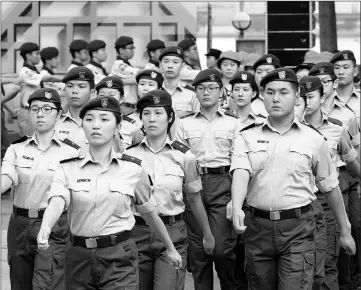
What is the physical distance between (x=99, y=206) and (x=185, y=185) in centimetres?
166

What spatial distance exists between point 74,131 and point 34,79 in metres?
4.41

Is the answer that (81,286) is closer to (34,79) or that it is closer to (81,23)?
(34,79)

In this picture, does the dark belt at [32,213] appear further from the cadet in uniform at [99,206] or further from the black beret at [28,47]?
the black beret at [28,47]

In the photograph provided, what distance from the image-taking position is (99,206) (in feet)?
24.4

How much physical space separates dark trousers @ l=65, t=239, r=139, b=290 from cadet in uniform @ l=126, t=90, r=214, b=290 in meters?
1.00

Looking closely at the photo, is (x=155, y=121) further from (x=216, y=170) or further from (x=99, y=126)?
(x=216, y=170)

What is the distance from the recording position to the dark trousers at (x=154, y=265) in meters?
8.48

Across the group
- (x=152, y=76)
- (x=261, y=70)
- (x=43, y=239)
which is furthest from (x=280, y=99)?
(x=261, y=70)

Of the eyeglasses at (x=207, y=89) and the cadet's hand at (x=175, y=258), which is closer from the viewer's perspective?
the cadet's hand at (x=175, y=258)

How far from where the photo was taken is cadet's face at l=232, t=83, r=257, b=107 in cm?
1149

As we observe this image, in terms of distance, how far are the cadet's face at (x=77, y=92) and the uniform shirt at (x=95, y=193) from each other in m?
3.21

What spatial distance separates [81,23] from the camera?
17141 mm

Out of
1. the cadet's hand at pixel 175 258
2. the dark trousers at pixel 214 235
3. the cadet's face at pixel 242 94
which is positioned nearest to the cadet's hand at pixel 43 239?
the cadet's hand at pixel 175 258

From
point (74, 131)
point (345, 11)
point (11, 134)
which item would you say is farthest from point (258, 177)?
point (345, 11)
